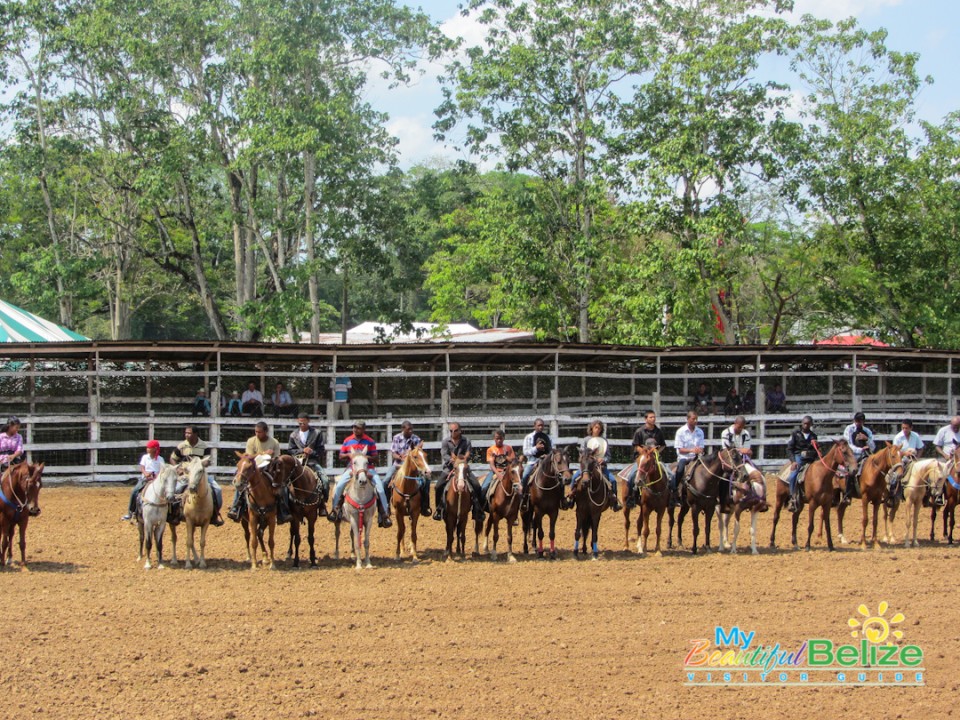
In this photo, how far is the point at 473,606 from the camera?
13.2 meters

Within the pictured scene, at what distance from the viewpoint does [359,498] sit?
1584 cm

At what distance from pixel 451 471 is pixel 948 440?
878 cm

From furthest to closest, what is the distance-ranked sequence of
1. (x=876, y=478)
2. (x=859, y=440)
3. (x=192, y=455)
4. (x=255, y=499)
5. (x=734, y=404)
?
1. (x=734, y=404)
2. (x=859, y=440)
3. (x=876, y=478)
4. (x=192, y=455)
5. (x=255, y=499)

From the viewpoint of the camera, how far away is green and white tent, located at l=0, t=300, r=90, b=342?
29484 mm

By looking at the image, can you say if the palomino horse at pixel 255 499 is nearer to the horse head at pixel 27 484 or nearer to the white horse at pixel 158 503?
the white horse at pixel 158 503

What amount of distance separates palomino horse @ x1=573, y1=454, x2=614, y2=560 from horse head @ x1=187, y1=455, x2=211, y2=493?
18.2ft

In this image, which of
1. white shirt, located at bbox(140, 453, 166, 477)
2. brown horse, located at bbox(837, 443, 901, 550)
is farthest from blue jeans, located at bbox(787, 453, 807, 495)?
white shirt, located at bbox(140, 453, 166, 477)

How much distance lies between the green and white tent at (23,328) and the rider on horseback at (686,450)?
19649 millimetres

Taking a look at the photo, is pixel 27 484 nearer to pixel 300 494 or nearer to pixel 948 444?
pixel 300 494

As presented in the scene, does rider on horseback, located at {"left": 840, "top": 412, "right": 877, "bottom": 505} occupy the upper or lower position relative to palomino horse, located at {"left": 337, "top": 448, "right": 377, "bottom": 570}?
upper

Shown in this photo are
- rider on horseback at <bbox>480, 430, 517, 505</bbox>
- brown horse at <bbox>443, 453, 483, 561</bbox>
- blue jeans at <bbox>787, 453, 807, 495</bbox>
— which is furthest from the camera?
blue jeans at <bbox>787, 453, 807, 495</bbox>

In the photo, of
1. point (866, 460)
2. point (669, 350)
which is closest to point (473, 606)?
point (866, 460)

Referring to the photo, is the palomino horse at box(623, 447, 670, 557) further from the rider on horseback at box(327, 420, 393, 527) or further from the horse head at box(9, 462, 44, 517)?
the horse head at box(9, 462, 44, 517)

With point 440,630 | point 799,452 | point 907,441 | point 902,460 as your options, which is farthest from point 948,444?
point 440,630
